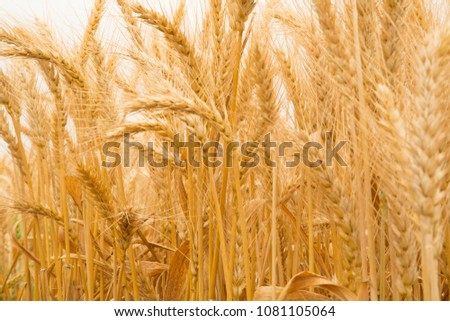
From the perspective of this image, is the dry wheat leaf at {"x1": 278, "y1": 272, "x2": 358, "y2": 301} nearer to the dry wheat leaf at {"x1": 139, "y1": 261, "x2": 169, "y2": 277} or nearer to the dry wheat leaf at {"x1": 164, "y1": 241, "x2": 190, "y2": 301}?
the dry wheat leaf at {"x1": 164, "y1": 241, "x2": 190, "y2": 301}

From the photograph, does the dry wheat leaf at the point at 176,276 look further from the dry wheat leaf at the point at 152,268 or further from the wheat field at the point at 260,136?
the dry wheat leaf at the point at 152,268

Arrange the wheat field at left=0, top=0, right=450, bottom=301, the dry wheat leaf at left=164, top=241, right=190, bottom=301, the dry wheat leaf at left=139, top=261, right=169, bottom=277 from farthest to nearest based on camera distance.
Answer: the dry wheat leaf at left=139, top=261, right=169, bottom=277, the dry wheat leaf at left=164, top=241, right=190, bottom=301, the wheat field at left=0, top=0, right=450, bottom=301

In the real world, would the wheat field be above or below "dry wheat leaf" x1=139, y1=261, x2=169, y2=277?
above

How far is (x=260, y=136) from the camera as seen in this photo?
1660 mm

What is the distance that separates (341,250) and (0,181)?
98.7 inches

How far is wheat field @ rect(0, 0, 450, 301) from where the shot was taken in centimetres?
121

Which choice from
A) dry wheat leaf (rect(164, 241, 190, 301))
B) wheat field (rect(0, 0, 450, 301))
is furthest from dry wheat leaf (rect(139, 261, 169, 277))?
dry wheat leaf (rect(164, 241, 190, 301))

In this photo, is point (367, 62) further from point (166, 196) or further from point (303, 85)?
point (166, 196)

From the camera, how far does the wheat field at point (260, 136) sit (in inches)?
47.8

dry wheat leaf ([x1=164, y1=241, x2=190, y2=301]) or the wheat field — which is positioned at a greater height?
the wheat field

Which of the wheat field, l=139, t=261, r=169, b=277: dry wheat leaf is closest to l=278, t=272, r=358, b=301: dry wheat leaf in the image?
the wheat field

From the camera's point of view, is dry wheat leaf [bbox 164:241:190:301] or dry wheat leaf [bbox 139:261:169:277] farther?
dry wheat leaf [bbox 139:261:169:277]

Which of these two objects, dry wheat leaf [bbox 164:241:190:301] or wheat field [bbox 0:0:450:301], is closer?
wheat field [bbox 0:0:450:301]

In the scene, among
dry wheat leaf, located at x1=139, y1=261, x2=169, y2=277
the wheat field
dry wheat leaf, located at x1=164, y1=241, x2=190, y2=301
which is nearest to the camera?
the wheat field
